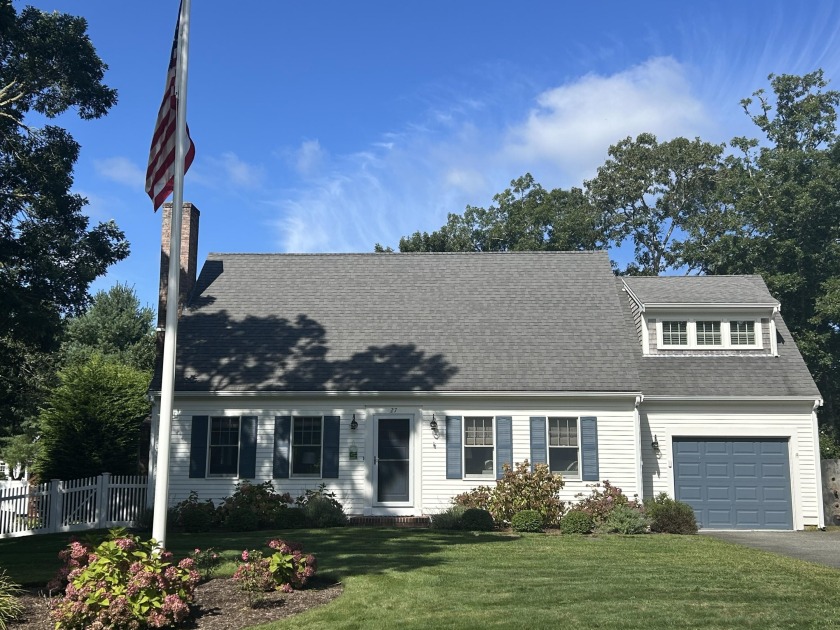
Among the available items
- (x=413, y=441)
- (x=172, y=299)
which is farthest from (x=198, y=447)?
(x=172, y=299)

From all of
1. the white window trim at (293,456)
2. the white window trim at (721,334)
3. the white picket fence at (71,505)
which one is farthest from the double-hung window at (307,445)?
the white window trim at (721,334)

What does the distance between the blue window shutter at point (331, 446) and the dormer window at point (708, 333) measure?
9.86 metres

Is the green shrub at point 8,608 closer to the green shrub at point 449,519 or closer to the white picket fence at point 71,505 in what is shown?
the white picket fence at point 71,505

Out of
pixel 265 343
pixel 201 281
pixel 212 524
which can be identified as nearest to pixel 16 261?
pixel 201 281

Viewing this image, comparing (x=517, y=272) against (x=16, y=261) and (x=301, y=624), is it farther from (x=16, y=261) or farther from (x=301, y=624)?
(x=301, y=624)

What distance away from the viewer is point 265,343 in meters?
20.8

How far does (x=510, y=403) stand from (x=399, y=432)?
2.77m

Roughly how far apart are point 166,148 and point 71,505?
1099 centimetres

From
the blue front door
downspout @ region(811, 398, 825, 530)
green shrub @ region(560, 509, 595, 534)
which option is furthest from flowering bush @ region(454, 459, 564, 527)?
downspout @ region(811, 398, 825, 530)

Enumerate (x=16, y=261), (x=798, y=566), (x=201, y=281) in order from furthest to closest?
(x=201, y=281) → (x=16, y=261) → (x=798, y=566)

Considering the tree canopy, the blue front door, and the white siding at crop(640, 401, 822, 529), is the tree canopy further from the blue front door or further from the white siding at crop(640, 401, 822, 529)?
the white siding at crop(640, 401, 822, 529)

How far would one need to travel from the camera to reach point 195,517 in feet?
56.1

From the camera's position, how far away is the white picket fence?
55.4ft

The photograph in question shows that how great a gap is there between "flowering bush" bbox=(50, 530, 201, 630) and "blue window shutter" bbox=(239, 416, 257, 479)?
10.3 m
